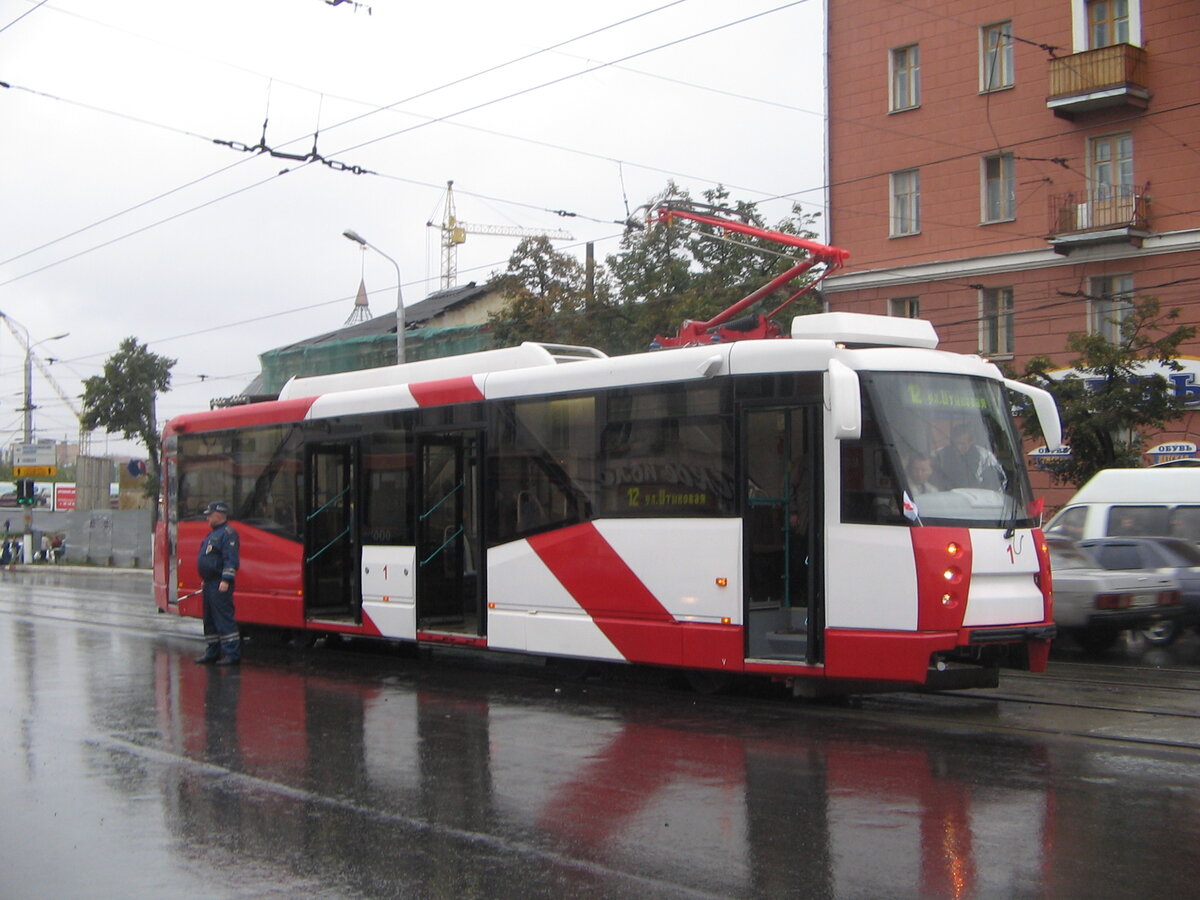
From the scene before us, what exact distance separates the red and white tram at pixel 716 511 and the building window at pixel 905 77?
20576 mm

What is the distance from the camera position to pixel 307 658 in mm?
15094

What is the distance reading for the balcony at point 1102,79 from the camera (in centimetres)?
2694

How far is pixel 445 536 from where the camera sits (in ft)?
43.6

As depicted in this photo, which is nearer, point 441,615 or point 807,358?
point 807,358

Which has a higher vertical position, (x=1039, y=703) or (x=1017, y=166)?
(x=1017, y=166)

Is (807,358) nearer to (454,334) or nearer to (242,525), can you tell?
(242,525)

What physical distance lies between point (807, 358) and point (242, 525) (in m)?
8.53

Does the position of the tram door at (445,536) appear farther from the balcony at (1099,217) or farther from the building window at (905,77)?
the building window at (905,77)

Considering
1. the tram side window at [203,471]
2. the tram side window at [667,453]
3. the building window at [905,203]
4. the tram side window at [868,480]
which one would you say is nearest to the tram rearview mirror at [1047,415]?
the tram side window at [868,480]

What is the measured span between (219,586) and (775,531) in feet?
21.0

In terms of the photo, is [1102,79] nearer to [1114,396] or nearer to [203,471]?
[1114,396]

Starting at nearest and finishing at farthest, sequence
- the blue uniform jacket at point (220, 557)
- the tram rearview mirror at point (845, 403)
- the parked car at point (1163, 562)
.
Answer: the tram rearview mirror at point (845, 403) < the blue uniform jacket at point (220, 557) < the parked car at point (1163, 562)

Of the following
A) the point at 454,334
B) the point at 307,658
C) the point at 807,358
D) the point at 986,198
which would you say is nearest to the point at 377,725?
the point at 807,358

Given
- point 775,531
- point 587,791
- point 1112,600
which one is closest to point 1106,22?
point 1112,600
